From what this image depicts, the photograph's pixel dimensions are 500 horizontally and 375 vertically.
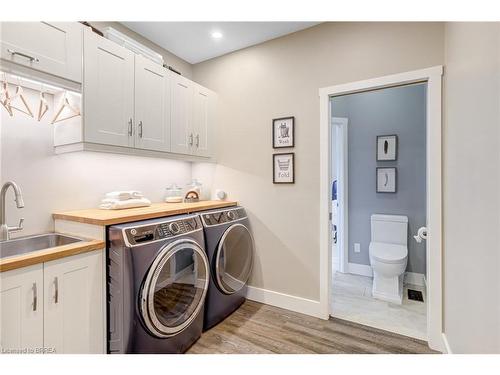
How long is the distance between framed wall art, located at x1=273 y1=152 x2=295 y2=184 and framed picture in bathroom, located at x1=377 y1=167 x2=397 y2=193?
1.51 metres

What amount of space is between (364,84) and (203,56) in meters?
1.77

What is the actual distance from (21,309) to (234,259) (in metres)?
1.50

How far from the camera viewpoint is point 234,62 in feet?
8.75

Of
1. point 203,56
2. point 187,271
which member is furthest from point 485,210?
point 203,56

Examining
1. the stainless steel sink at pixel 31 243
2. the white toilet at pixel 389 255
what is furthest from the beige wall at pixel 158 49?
the white toilet at pixel 389 255

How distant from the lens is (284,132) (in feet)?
7.84

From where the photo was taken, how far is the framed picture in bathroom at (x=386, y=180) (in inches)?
121

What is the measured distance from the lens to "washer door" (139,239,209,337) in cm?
149

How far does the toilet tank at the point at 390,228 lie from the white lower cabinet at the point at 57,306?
3.03 metres

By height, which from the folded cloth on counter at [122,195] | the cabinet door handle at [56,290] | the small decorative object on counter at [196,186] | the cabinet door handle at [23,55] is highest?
the cabinet door handle at [23,55]

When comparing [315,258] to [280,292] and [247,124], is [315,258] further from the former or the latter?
[247,124]

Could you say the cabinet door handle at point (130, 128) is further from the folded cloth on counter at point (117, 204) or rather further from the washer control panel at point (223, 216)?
the washer control panel at point (223, 216)

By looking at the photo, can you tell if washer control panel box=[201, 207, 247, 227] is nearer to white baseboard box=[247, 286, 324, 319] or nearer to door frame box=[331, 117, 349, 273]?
white baseboard box=[247, 286, 324, 319]

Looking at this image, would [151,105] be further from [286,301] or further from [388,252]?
[388,252]
